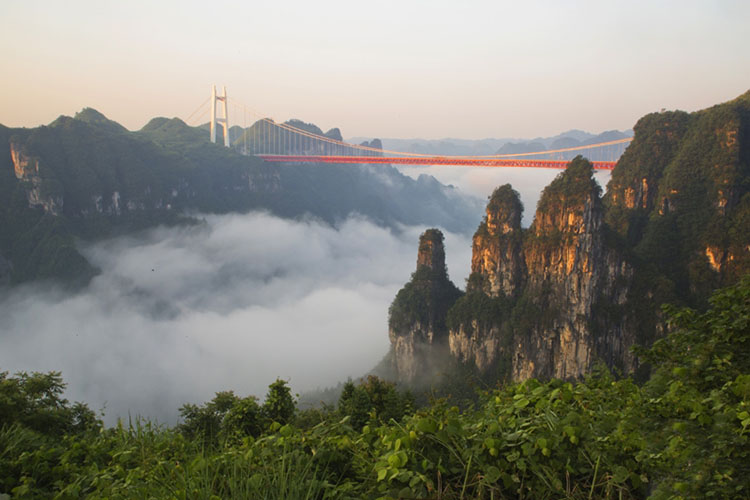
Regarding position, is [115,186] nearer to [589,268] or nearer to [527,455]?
[589,268]

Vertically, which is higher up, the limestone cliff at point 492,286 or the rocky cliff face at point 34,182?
the rocky cliff face at point 34,182

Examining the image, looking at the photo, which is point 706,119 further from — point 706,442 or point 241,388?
point 241,388

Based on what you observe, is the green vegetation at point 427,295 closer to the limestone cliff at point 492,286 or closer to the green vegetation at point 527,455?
the limestone cliff at point 492,286

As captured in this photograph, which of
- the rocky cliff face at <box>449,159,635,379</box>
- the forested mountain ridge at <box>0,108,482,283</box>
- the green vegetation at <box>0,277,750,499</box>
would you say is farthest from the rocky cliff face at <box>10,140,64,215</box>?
the green vegetation at <box>0,277,750,499</box>

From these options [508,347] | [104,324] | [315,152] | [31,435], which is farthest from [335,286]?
[31,435]

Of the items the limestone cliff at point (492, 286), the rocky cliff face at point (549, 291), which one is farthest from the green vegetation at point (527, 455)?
the limestone cliff at point (492, 286)

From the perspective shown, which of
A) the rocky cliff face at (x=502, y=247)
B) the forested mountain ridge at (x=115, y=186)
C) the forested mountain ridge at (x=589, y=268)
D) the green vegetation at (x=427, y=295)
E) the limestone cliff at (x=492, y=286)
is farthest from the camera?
the forested mountain ridge at (x=115, y=186)
